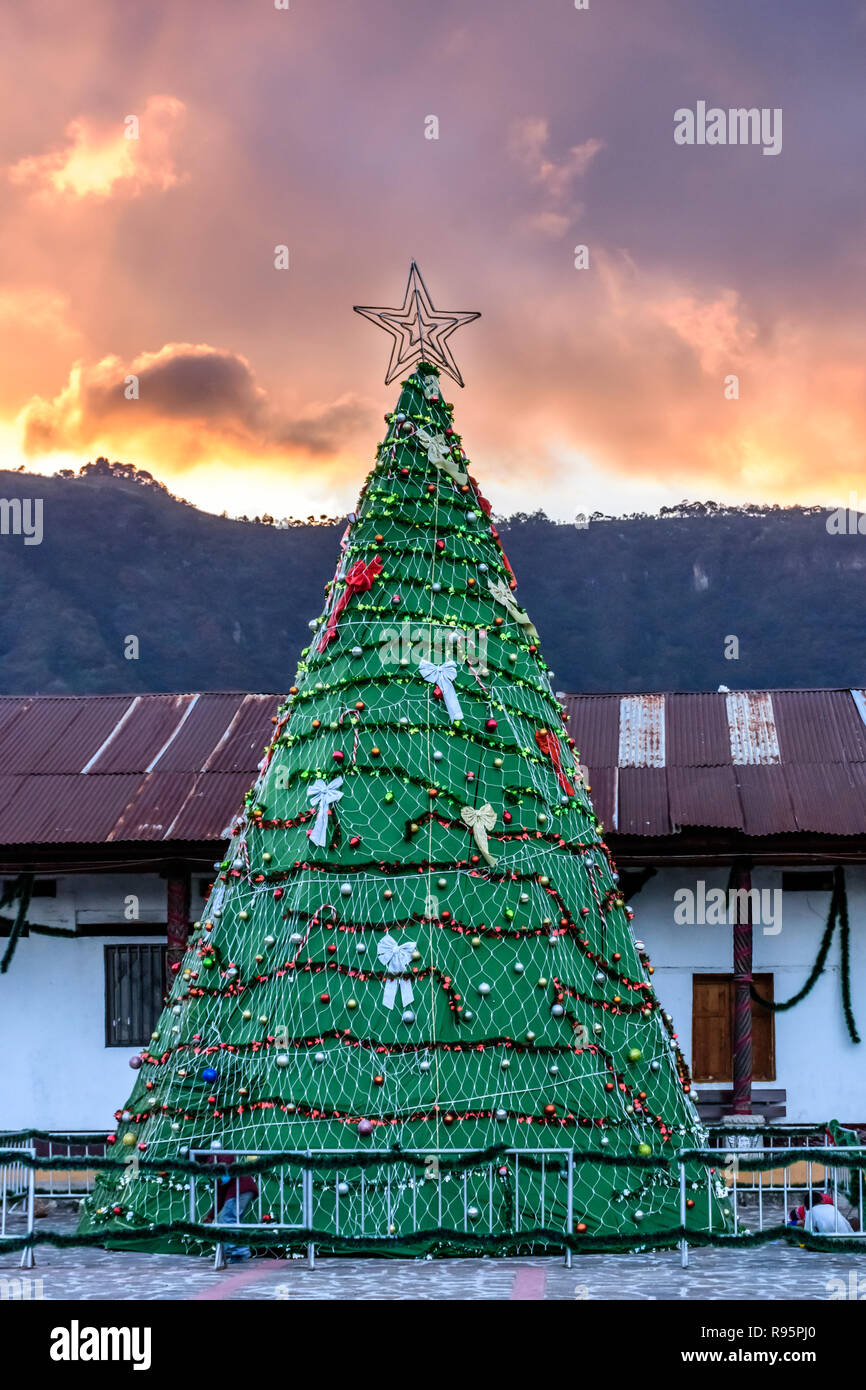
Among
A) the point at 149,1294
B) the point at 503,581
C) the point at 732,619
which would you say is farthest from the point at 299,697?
the point at 732,619

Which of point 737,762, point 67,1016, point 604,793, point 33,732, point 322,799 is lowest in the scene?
point 67,1016

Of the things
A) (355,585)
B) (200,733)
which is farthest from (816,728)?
(355,585)

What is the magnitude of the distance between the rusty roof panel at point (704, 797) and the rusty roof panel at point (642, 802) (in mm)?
85

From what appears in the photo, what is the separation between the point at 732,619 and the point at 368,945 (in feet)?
141

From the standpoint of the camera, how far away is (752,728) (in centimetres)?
1627

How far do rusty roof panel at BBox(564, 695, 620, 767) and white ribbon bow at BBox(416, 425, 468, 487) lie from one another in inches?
200

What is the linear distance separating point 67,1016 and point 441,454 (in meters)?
7.79

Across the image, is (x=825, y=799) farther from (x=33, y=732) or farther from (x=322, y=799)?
(x=33, y=732)

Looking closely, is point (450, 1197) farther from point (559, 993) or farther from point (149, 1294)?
point (149, 1294)

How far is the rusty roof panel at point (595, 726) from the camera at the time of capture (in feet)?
52.1

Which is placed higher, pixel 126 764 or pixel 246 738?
pixel 246 738

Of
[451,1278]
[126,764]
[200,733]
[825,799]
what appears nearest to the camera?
[451,1278]

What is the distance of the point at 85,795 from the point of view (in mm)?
15531

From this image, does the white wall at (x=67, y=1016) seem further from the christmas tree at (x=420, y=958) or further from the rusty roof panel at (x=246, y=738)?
the christmas tree at (x=420, y=958)
